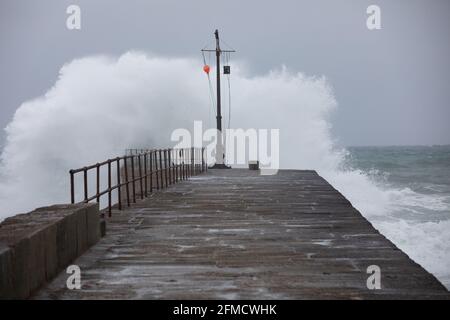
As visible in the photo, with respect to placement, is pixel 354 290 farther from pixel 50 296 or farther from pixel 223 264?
pixel 50 296

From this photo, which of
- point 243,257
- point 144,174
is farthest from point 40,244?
point 144,174

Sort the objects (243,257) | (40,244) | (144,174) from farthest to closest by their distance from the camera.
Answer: (144,174) < (243,257) < (40,244)

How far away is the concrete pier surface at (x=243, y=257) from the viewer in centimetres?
451

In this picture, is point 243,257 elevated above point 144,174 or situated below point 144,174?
above

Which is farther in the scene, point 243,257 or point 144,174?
point 144,174

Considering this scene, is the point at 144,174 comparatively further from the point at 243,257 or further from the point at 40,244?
the point at 40,244

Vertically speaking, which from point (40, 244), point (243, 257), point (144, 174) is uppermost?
point (40, 244)

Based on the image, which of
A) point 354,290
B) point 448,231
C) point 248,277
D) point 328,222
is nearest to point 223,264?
point 248,277

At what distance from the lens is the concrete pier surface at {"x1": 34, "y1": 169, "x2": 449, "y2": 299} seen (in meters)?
4.51

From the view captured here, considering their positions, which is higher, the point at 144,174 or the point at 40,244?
the point at 40,244

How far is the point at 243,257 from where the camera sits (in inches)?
230

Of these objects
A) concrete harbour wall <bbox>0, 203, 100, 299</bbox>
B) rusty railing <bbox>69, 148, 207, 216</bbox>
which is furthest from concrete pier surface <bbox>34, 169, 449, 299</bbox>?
rusty railing <bbox>69, 148, 207, 216</bbox>

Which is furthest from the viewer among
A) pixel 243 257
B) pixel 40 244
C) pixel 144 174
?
pixel 144 174

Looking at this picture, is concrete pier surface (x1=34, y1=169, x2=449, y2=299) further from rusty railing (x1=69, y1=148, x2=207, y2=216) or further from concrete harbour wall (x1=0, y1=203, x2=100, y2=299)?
rusty railing (x1=69, y1=148, x2=207, y2=216)
